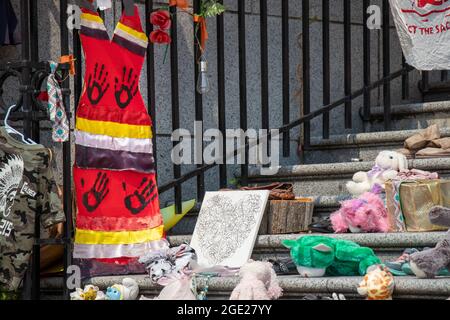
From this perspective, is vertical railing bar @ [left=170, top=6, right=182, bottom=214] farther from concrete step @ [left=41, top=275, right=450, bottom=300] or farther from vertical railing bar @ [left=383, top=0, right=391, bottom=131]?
vertical railing bar @ [left=383, top=0, right=391, bottom=131]

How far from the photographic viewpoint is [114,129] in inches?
318

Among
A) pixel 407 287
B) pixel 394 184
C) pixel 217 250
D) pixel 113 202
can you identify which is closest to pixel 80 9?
pixel 113 202

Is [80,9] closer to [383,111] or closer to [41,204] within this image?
[41,204]

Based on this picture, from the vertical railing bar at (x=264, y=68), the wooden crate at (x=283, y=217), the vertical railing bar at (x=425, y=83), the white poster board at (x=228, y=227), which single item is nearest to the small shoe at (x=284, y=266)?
the white poster board at (x=228, y=227)

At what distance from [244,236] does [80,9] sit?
1.85 meters

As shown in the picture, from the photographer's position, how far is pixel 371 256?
682 cm

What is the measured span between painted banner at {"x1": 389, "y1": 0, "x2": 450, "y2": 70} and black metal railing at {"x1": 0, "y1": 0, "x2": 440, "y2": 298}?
20.0 inches

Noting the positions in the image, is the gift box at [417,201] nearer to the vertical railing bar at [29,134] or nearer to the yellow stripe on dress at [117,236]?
the yellow stripe on dress at [117,236]

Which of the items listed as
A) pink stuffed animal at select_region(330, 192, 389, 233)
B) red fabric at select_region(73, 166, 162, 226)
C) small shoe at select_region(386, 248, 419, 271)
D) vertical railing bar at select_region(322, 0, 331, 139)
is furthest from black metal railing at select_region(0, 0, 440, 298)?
small shoe at select_region(386, 248, 419, 271)

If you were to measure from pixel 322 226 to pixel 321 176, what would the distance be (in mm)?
889

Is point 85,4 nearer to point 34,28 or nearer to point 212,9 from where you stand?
point 34,28

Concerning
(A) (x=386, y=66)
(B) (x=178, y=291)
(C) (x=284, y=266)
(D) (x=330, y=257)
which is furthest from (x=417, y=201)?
(A) (x=386, y=66)

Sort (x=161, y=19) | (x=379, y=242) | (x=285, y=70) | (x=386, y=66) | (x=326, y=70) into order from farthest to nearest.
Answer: (x=386, y=66) < (x=326, y=70) < (x=285, y=70) < (x=161, y=19) < (x=379, y=242)

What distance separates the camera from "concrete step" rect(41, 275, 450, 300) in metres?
6.17
